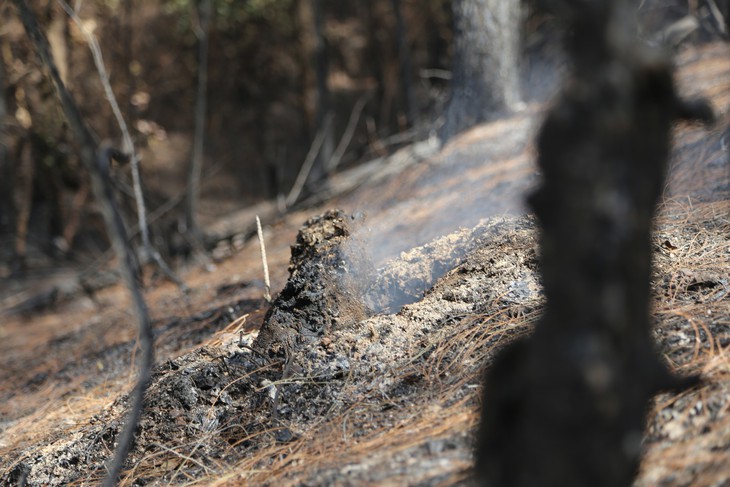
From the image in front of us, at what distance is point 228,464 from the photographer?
218 cm

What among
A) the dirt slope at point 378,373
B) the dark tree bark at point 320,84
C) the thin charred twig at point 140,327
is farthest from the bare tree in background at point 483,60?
the thin charred twig at point 140,327

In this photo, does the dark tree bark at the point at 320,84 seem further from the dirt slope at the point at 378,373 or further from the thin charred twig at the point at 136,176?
the dirt slope at the point at 378,373

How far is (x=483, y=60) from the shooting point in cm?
577

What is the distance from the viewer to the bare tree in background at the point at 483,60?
5762 mm

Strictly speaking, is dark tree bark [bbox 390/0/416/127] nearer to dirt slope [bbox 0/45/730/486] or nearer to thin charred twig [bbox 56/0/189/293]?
thin charred twig [bbox 56/0/189/293]

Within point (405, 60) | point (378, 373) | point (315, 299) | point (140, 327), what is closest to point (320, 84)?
point (405, 60)

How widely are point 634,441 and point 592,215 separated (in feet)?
1.52

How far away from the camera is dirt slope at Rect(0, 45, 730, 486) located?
1.80 meters

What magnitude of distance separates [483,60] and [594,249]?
493 cm

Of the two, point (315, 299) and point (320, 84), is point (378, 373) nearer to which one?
point (315, 299)

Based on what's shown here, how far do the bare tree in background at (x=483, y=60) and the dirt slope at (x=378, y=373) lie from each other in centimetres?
213

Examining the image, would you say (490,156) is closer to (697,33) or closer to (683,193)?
(683,193)

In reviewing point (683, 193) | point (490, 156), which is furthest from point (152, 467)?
point (490, 156)

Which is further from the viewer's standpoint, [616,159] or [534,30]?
[534,30]
